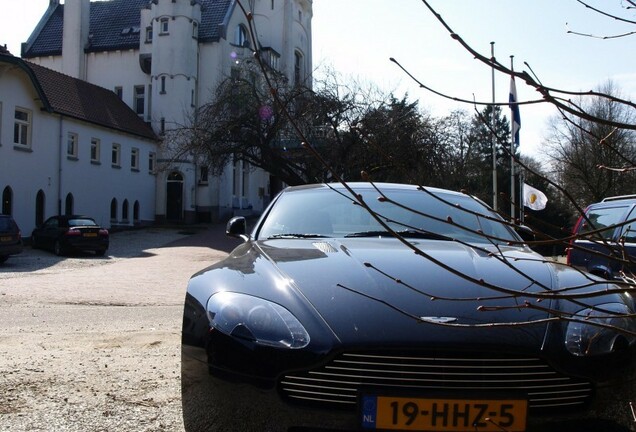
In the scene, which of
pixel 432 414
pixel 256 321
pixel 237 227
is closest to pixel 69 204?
pixel 237 227

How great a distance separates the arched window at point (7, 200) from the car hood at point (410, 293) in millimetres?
28343

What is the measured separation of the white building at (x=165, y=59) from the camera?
41.6m

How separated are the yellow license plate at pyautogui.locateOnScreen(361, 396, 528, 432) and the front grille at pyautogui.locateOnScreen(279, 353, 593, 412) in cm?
4

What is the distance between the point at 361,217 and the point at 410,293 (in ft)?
4.75

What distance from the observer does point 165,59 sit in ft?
136

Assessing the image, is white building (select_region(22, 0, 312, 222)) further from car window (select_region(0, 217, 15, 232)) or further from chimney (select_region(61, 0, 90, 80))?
car window (select_region(0, 217, 15, 232))

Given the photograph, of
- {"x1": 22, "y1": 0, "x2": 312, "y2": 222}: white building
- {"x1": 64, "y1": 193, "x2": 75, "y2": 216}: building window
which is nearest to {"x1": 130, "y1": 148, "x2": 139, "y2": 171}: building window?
{"x1": 22, "y1": 0, "x2": 312, "y2": 222}: white building

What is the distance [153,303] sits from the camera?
12.4 metres

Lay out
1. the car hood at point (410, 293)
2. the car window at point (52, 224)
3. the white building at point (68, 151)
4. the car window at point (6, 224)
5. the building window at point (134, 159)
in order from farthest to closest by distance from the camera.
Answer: the building window at point (134, 159) → the white building at point (68, 151) → the car window at point (52, 224) → the car window at point (6, 224) → the car hood at point (410, 293)

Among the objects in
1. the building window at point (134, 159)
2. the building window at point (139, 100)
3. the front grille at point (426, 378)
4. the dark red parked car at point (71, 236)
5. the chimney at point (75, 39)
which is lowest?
the dark red parked car at point (71, 236)

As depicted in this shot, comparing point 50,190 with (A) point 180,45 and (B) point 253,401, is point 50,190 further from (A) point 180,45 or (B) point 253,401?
(B) point 253,401

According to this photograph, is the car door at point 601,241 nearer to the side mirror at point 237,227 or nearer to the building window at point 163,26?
the side mirror at point 237,227

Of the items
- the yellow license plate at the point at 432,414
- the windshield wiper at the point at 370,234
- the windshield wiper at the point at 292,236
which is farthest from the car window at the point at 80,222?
the yellow license plate at the point at 432,414

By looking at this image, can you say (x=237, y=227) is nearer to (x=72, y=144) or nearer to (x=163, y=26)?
(x=72, y=144)
